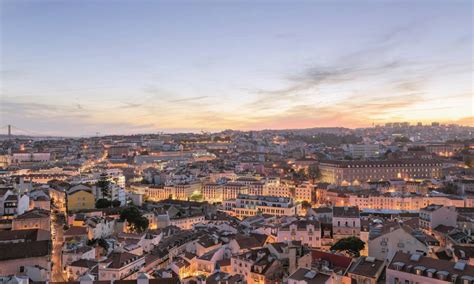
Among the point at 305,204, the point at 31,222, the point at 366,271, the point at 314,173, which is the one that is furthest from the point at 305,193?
the point at 366,271

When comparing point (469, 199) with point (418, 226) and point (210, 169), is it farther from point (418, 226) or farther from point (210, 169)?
point (210, 169)

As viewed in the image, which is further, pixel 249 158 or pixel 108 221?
pixel 249 158

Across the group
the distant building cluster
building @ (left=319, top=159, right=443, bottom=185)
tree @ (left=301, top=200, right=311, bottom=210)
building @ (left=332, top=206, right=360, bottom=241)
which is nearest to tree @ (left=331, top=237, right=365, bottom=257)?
the distant building cluster

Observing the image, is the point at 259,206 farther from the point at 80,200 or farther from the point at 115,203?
the point at 80,200

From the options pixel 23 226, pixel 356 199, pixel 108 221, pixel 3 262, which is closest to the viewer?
pixel 3 262

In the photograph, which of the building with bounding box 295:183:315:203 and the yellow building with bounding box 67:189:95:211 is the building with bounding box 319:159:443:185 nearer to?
the building with bounding box 295:183:315:203

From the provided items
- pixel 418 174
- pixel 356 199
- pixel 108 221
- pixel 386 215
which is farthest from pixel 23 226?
pixel 418 174

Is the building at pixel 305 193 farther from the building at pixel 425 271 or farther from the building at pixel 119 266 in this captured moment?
the building at pixel 425 271
